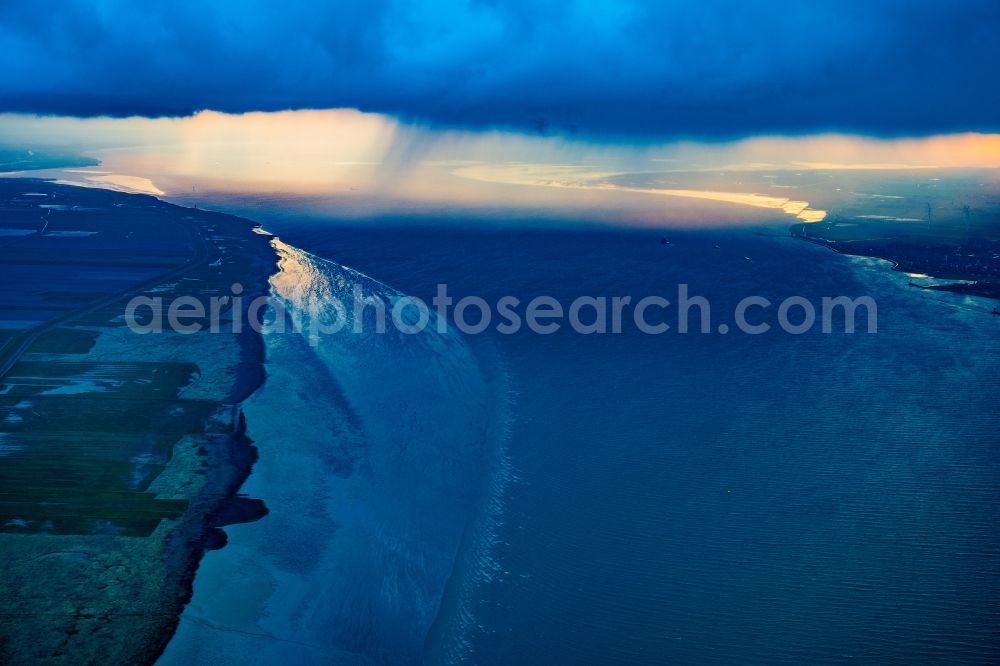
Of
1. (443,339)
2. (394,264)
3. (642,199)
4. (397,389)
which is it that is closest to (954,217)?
(642,199)

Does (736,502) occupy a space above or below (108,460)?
below

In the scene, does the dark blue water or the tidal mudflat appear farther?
the dark blue water

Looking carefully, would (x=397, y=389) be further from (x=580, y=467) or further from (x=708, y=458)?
(x=708, y=458)

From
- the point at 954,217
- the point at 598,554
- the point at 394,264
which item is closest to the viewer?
the point at 598,554

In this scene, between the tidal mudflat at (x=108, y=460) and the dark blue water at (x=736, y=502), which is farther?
the dark blue water at (x=736, y=502)

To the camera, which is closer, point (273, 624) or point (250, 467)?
point (273, 624)
